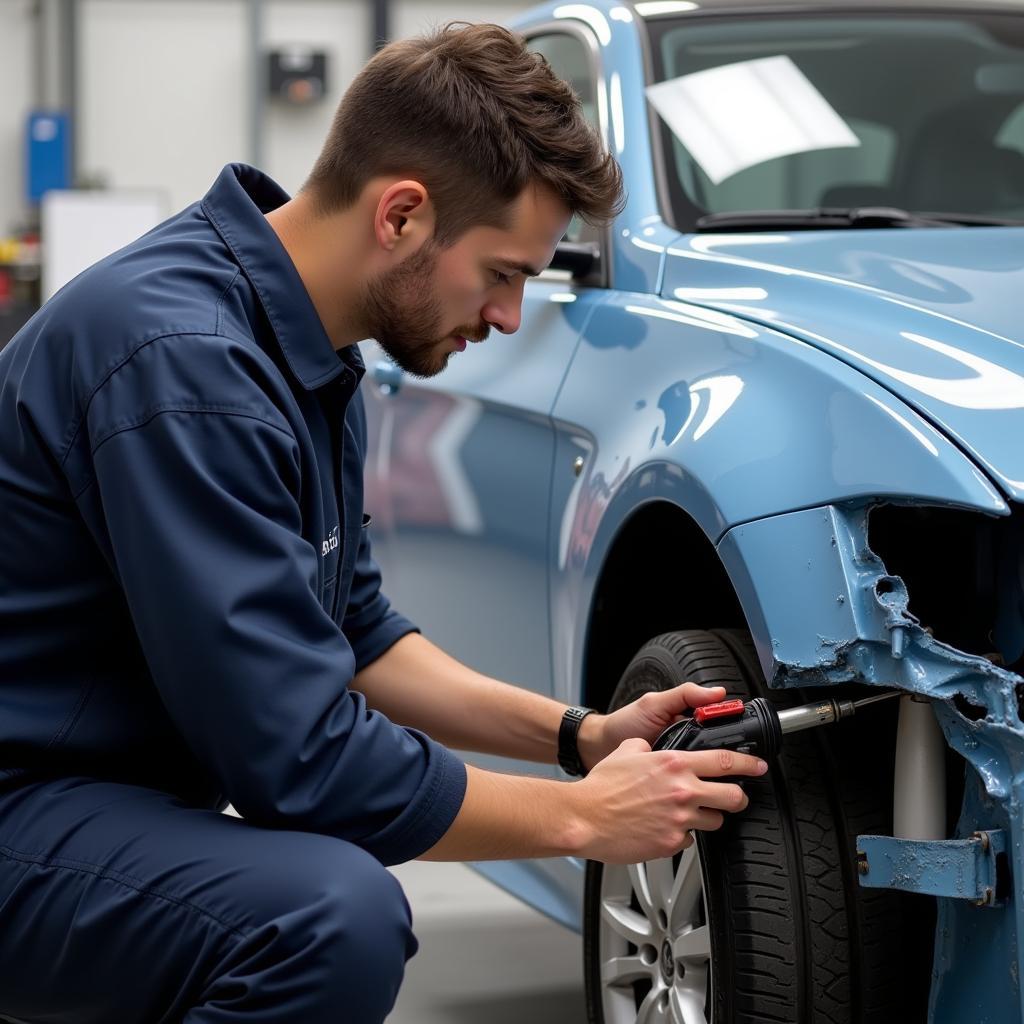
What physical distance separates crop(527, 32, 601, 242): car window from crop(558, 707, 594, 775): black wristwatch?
798 mm

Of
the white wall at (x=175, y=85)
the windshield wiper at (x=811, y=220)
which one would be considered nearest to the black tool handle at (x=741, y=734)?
the windshield wiper at (x=811, y=220)

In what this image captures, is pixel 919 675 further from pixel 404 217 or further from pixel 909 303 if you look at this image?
pixel 404 217

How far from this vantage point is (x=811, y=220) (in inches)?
94.0

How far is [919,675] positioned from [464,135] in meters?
0.69

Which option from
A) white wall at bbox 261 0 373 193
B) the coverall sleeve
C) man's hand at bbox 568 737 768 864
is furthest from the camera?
white wall at bbox 261 0 373 193

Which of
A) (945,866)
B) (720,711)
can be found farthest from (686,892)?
(945,866)

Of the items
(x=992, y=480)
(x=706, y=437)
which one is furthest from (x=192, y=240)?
(x=992, y=480)

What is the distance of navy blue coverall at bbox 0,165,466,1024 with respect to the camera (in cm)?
154

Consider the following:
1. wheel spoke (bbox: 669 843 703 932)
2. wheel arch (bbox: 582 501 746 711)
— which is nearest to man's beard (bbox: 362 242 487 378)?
wheel arch (bbox: 582 501 746 711)

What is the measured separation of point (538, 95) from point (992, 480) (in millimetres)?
630

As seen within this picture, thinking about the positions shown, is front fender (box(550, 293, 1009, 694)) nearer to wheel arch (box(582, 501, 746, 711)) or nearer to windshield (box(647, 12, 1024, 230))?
wheel arch (box(582, 501, 746, 711))

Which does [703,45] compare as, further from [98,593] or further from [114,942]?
[114,942]

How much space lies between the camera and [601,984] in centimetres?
216

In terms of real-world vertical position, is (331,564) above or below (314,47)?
below
